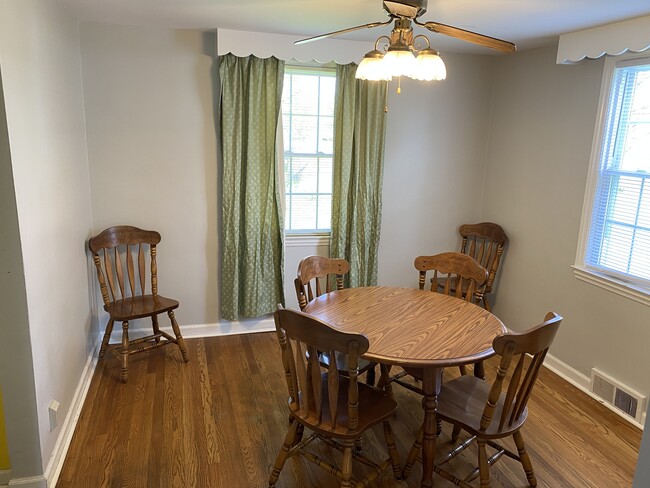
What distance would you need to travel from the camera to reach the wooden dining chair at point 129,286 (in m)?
3.15

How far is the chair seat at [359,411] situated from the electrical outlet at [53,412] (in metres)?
1.11

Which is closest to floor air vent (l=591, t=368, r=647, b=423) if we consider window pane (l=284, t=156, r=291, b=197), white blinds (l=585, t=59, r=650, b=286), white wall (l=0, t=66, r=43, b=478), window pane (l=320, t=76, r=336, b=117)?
white blinds (l=585, t=59, r=650, b=286)

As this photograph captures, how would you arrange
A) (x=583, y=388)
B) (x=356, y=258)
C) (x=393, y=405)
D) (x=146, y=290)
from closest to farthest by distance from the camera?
1. (x=393, y=405)
2. (x=583, y=388)
3. (x=146, y=290)
4. (x=356, y=258)

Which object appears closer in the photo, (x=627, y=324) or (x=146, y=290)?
(x=627, y=324)

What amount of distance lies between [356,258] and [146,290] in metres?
1.66

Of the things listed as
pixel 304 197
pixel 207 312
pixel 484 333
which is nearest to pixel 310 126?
pixel 304 197

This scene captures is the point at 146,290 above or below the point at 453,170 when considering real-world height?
below

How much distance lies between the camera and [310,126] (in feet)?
12.2

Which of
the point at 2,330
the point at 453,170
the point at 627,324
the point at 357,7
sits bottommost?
the point at 627,324

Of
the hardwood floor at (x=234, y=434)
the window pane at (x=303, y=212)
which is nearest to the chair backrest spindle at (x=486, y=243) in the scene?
the hardwood floor at (x=234, y=434)

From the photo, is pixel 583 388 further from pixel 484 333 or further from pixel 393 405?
pixel 393 405

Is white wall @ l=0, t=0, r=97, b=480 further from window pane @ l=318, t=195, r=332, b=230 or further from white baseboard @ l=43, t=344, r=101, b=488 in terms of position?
window pane @ l=318, t=195, r=332, b=230

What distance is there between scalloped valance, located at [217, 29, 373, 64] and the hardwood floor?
2174 mm

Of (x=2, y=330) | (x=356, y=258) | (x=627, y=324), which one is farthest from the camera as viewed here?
(x=356, y=258)
